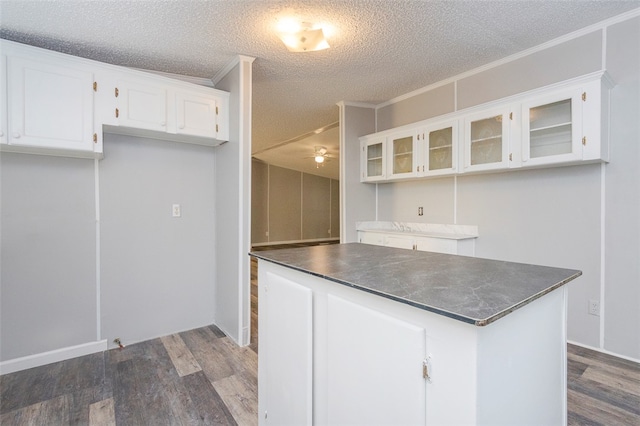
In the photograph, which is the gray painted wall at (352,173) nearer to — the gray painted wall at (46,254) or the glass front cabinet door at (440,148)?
the glass front cabinet door at (440,148)

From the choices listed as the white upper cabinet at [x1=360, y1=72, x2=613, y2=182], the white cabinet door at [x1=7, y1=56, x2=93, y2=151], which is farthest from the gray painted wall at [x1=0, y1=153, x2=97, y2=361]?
the white upper cabinet at [x1=360, y1=72, x2=613, y2=182]

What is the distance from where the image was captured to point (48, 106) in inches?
82.4

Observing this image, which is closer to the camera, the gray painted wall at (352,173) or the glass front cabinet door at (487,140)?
the glass front cabinet door at (487,140)

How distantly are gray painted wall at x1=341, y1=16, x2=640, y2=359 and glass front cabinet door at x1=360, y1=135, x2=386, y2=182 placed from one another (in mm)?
Result: 945

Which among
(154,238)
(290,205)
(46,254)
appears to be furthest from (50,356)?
(290,205)

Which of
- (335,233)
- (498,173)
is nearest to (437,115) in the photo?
(498,173)

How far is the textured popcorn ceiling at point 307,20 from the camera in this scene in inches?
78.6

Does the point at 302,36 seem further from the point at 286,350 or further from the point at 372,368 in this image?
the point at 372,368

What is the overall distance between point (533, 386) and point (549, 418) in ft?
0.82

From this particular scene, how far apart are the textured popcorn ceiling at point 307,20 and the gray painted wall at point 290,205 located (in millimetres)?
5770

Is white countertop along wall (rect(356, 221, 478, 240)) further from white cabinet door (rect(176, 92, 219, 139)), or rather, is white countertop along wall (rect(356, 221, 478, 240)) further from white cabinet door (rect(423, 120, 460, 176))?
white cabinet door (rect(176, 92, 219, 139))

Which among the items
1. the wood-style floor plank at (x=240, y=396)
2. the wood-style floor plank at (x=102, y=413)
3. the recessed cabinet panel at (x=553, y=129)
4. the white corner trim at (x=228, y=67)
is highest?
the white corner trim at (x=228, y=67)

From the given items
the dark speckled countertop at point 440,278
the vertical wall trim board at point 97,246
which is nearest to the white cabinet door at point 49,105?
the vertical wall trim board at point 97,246

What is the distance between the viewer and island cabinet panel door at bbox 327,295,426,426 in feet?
2.92
